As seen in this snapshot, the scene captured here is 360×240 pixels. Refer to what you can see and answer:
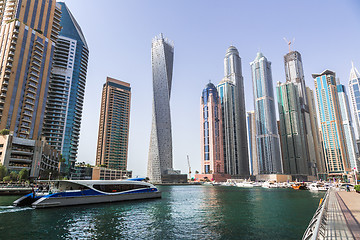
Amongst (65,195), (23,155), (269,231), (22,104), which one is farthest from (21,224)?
(22,104)

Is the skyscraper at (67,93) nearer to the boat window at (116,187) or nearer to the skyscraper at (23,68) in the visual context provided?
the skyscraper at (23,68)

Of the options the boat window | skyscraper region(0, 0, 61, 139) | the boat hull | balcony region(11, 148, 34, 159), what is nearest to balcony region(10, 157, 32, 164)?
balcony region(11, 148, 34, 159)

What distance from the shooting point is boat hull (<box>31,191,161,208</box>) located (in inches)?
1447

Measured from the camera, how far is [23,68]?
339 ft

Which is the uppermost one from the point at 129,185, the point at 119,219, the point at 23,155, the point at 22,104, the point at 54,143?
the point at 22,104

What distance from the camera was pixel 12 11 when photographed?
117 metres

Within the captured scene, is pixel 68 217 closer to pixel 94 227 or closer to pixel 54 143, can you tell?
pixel 94 227

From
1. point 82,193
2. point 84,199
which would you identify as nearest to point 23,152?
point 82,193

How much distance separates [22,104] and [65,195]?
83.2 meters

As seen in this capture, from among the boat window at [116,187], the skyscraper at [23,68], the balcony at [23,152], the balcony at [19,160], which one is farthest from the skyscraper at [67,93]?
the boat window at [116,187]

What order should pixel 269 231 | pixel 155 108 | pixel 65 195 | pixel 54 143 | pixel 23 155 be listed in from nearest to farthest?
pixel 269 231, pixel 65 195, pixel 23 155, pixel 54 143, pixel 155 108

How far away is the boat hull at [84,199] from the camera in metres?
36.7

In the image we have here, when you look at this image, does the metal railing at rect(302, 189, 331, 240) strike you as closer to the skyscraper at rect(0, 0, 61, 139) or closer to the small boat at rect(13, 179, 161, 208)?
the small boat at rect(13, 179, 161, 208)

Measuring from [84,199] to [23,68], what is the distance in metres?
91.2
